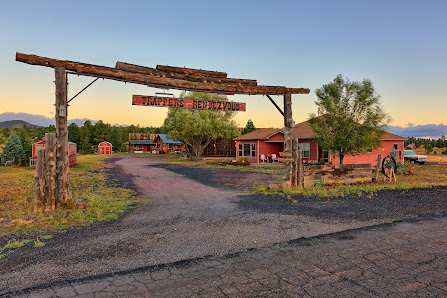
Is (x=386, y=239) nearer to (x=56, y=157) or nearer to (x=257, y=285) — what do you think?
(x=257, y=285)

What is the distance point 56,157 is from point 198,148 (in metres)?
31.7

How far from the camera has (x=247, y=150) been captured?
36.0 m

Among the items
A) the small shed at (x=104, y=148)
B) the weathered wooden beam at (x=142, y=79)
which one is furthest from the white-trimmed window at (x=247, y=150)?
the small shed at (x=104, y=148)

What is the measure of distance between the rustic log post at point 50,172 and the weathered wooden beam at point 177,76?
3.48 metres

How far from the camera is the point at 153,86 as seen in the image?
10.7 metres

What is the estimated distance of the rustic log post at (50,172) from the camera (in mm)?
8695

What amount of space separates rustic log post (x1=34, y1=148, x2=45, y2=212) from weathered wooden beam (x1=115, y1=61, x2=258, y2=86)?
13.2 feet

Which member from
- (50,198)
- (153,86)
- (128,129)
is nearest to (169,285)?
(50,198)

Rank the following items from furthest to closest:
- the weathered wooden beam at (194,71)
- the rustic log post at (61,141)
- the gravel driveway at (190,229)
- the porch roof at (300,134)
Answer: the porch roof at (300,134)
the weathered wooden beam at (194,71)
the rustic log post at (61,141)
the gravel driveway at (190,229)

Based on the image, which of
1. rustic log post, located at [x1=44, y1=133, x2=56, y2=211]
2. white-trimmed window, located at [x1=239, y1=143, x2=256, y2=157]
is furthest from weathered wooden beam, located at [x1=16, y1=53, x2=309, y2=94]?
white-trimmed window, located at [x1=239, y1=143, x2=256, y2=157]

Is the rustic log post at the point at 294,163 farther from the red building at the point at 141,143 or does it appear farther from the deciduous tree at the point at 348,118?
the red building at the point at 141,143

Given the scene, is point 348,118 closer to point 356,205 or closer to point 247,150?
point 356,205

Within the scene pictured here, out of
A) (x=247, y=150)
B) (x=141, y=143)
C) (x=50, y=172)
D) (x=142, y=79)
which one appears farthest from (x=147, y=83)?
(x=141, y=143)

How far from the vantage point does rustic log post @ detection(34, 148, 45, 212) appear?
27.9 ft
